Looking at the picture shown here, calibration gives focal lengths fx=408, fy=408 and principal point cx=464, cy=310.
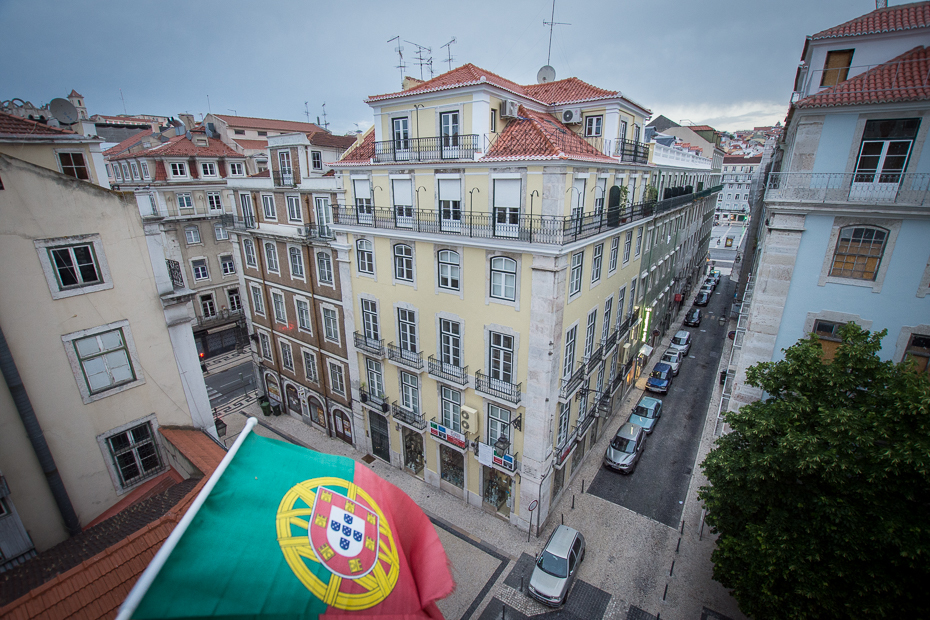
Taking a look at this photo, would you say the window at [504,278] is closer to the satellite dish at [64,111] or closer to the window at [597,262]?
the window at [597,262]

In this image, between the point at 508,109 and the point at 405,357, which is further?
the point at 405,357

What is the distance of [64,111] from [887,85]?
30.7 metres

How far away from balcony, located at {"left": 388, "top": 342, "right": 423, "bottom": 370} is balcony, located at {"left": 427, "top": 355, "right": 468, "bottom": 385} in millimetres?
528

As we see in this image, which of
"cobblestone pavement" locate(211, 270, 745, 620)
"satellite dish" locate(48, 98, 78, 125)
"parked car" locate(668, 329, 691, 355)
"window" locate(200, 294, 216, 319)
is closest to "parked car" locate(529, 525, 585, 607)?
"cobblestone pavement" locate(211, 270, 745, 620)

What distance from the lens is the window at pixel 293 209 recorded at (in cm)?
2375

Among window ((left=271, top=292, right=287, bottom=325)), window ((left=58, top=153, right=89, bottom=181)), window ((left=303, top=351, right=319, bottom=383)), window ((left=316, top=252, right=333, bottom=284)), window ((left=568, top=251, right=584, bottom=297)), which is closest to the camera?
window ((left=58, top=153, right=89, bottom=181))

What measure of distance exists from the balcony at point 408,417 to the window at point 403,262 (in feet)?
23.2

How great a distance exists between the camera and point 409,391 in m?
21.4

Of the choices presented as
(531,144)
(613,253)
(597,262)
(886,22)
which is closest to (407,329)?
(597,262)

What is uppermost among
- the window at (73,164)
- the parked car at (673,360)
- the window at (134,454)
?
the window at (73,164)

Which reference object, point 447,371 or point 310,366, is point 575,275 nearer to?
point 447,371

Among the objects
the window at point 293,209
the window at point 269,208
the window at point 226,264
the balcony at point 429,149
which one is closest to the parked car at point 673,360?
the balcony at point 429,149

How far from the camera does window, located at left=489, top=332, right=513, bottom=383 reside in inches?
684

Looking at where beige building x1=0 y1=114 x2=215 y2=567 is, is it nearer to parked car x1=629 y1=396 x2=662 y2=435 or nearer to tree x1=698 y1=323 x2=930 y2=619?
tree x1=698 y1=323 x2=930 y2=619
